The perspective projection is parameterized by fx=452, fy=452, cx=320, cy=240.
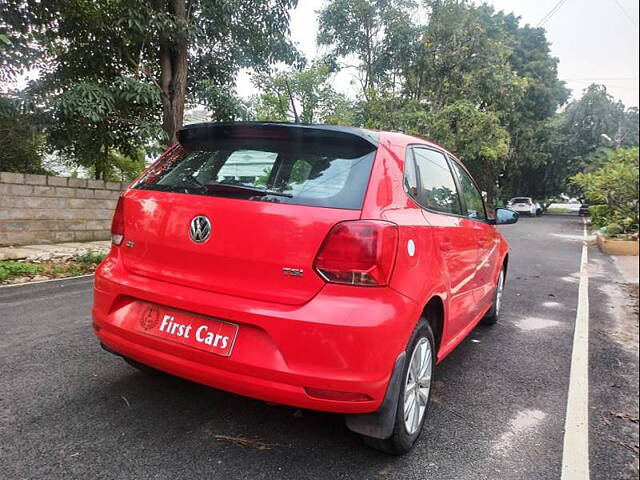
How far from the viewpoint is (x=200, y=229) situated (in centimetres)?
219

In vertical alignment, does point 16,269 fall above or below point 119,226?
below

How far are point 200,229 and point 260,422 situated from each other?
43.6 inches

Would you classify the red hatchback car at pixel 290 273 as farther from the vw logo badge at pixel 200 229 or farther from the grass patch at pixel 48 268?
the grass patch at pixel 48 268

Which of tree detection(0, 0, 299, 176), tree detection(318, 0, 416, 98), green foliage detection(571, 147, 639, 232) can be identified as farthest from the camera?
tree detection(318, 0, 416, 98)

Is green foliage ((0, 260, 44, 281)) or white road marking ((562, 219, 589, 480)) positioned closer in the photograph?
white road marking ((562, 219, 589, 480))

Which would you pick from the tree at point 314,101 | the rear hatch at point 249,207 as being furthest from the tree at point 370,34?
the rear hatch at point 249,207

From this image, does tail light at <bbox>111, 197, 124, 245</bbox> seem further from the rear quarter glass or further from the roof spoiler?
the roof spoiler

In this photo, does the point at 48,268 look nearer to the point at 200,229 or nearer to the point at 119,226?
the point at 119,226

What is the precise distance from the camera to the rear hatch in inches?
79.4

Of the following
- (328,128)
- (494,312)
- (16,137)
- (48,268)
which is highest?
(328,128)

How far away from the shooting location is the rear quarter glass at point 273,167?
212cm

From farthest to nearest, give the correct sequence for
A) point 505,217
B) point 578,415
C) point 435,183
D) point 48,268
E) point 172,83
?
point 172,83, point 48,268, point 505,217, point 435,183, point 578,415

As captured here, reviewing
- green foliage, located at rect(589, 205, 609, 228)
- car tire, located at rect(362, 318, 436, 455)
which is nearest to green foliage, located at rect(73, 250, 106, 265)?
car tire, located at rect(362, 318, 436, 455)

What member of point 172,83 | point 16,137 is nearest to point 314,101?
point 172,83
